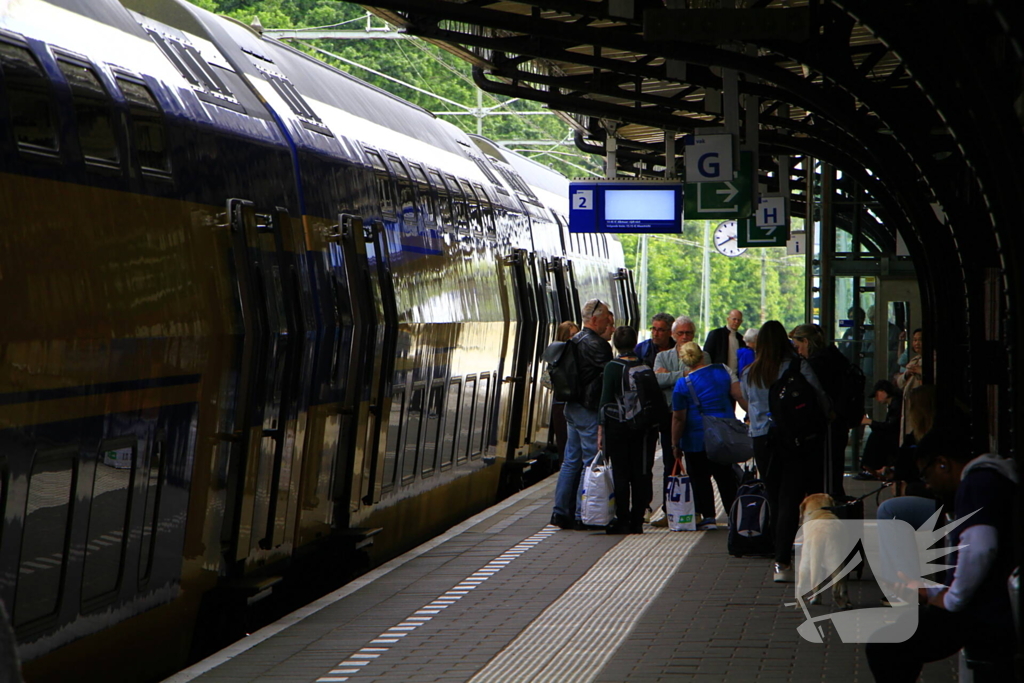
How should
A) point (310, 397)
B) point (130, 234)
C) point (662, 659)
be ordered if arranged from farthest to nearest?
1. point (310, 397)
2. point (662, 659)
3. point (130, 234)

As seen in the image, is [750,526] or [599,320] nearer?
[750,526]

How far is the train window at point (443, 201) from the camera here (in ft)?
40.4

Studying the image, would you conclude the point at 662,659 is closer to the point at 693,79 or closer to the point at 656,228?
the point at 693,79

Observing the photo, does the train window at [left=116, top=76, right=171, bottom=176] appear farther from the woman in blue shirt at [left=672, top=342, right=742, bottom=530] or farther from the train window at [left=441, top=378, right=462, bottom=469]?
the train window at [left=441, top=378, right=462, bottom=469]

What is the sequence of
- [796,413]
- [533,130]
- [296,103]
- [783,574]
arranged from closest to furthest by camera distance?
[796,413] → [296,103] → [783,574] → [533,130]

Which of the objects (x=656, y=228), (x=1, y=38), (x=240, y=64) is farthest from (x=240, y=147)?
(x=656, y=228)

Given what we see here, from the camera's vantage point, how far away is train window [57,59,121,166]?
597cm

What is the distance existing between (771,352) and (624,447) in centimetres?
245

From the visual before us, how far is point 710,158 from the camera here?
49.9 ft

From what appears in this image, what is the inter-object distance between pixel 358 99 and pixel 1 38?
590 centimetres

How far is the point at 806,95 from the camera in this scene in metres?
9.70

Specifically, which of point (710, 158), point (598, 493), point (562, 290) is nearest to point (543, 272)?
point (562, 290)

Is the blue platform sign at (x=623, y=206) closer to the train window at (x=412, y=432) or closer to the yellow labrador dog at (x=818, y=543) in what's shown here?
the train window at (x=412, y=432)

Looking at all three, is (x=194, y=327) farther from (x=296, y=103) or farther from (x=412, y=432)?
(x=412, y=432)
